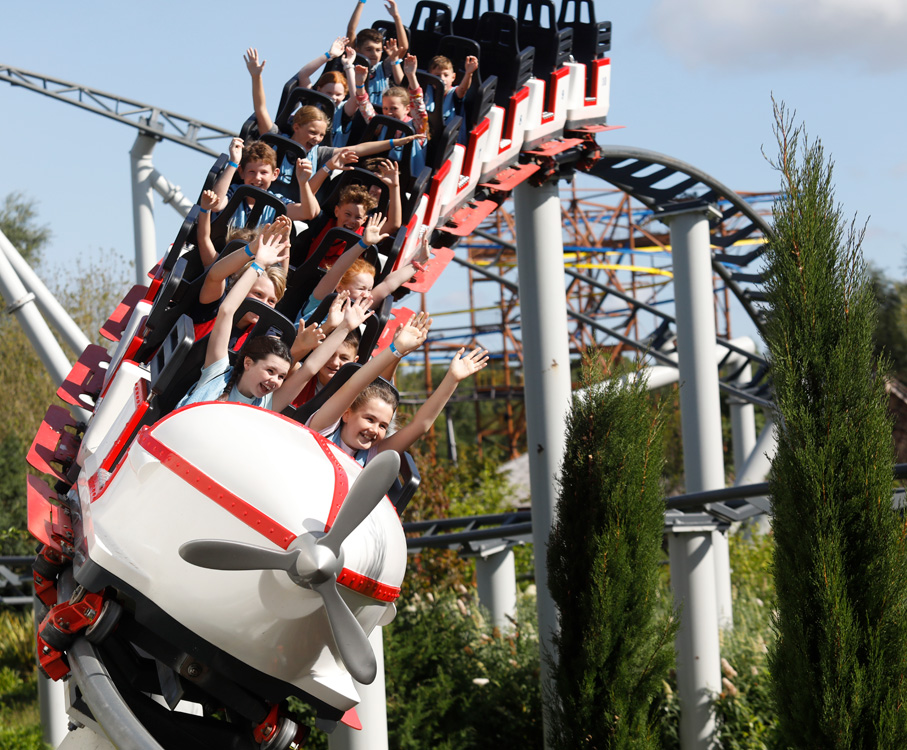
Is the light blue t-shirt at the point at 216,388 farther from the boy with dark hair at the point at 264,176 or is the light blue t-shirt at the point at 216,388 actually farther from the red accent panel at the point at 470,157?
the red accent panel at the point at 470,157

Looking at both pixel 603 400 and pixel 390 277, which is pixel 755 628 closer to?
pixel 603 400

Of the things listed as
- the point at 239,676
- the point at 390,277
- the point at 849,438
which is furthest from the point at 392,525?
the point at 390,277

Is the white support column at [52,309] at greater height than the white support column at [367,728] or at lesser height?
greater

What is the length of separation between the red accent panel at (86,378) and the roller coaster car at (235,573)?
1.19 metres

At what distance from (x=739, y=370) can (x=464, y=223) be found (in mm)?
6516

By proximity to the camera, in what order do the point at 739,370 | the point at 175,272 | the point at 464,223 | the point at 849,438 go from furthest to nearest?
the point at 739,370 → the point at 464,223 → the point at 175,272 → the point at 849,438

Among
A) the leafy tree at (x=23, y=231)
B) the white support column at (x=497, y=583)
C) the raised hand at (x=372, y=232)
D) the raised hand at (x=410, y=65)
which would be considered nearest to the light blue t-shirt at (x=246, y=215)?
the raised hand at (x=372, y=232)

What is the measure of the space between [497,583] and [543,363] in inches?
65.4

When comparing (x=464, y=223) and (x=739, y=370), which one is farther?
(x=739, y=370)

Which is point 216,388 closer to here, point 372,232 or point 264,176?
point 372,232

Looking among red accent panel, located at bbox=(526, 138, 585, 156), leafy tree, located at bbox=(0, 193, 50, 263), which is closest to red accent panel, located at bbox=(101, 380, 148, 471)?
red accent panel, located at bbox=(526, 138, 585, 156)

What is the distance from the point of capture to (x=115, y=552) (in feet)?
7.81

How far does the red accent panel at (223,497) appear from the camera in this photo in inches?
88.8

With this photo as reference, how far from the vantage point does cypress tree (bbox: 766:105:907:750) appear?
2.79 metres
